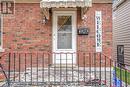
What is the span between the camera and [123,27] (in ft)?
62.2

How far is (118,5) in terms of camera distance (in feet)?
66.9

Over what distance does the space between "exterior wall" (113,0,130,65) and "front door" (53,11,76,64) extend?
5722 mm

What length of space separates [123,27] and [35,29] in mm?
7634

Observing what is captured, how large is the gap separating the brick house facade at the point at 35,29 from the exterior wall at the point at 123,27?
5159 mm

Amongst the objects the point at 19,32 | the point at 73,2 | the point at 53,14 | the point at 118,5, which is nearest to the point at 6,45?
the point at 19,32

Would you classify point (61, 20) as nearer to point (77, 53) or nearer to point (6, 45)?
point (77, 53)

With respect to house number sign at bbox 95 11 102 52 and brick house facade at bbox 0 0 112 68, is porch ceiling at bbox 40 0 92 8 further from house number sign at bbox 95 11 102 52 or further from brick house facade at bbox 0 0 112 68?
house number sign at bbox 95 11 102 52

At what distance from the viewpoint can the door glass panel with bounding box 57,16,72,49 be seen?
12523mm

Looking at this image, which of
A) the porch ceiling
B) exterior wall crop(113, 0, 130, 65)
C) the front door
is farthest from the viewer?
exterior wall crop(113, 0, 130, 65)

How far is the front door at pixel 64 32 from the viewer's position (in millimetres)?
12500

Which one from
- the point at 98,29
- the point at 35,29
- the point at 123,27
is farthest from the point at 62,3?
the point at 123,27

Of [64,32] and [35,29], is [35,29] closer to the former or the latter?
[35,29]

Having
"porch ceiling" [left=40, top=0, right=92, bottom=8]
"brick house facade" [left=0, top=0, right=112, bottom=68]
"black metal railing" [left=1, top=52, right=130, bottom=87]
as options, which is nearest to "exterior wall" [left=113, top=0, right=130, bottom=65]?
"brick house facade" [left=0, top=0, right=112, bottom=68]

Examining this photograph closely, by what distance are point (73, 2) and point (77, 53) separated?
1.79 meters
